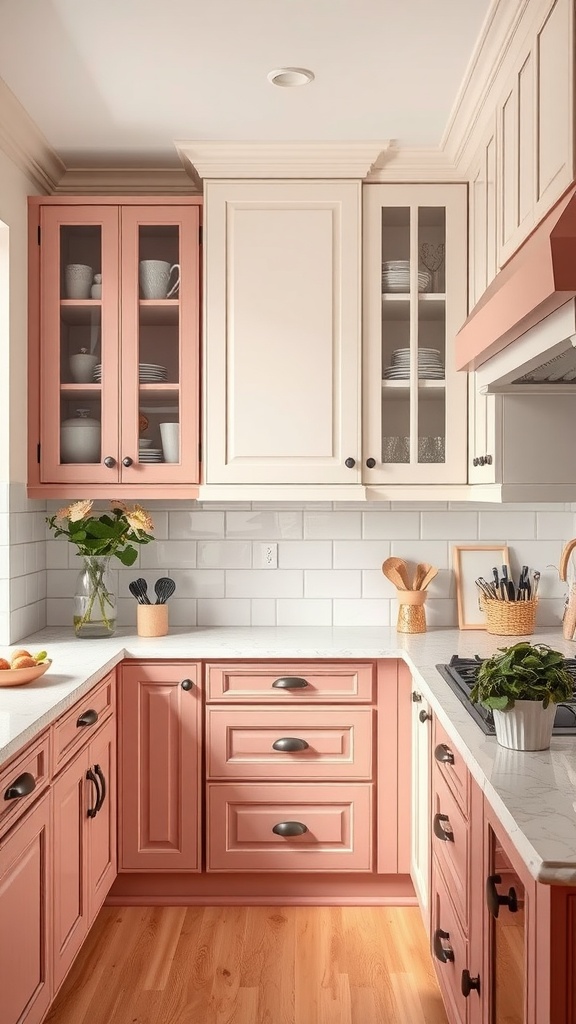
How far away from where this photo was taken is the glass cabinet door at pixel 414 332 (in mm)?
3092

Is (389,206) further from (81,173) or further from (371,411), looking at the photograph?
(81,173)

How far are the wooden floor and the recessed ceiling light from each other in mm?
2627

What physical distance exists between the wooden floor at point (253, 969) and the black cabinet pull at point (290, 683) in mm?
766

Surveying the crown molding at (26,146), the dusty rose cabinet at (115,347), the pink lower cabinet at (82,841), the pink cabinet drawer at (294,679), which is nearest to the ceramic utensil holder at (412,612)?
the pink cabinet drawer at (294,679)

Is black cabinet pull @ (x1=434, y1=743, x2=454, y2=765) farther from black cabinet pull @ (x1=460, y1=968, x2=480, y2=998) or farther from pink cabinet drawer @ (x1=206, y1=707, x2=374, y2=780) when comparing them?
pink cabinet drawer @ (x1=206, y1=707, x2=374, y2=780)

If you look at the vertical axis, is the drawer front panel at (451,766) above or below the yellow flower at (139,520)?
below

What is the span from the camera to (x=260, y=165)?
3.06 metres

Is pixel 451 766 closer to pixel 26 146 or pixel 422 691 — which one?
pixel 422 691

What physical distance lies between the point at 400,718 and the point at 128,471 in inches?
50.8

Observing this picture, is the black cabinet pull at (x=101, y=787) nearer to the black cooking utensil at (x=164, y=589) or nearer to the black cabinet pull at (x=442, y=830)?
the black cooking utensil at (x=164, y=589)

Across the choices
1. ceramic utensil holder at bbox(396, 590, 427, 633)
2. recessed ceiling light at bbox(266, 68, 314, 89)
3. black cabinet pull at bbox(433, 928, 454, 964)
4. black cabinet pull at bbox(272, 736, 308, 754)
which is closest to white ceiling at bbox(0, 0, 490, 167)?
recessed ceiling light at bbox(266, 68, 314, 89)

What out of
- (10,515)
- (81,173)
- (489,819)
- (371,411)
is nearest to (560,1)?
(371,411)

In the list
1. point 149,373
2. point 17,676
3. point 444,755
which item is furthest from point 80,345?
point 444,755

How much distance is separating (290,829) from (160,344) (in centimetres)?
175
